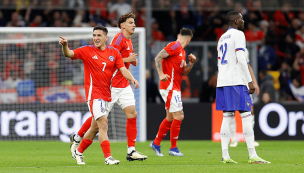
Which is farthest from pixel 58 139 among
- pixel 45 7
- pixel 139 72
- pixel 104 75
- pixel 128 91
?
pixel 104 75

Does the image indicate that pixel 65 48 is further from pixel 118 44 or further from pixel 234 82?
pixel 234 82

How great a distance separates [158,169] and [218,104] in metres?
1.27

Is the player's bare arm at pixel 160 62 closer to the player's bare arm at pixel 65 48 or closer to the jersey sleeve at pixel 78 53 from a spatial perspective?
the jersey sleeve at pixel 78 53

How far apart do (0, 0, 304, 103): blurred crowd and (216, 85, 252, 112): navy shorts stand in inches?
254

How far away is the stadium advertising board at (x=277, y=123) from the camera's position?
41.1 ft

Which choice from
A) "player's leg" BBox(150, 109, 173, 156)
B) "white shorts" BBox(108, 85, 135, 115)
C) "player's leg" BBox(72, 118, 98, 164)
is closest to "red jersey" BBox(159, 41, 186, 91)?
"player's leg" BBox(150, 109, 173, 156)

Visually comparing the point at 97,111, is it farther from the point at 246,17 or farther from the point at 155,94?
the point at 246,17

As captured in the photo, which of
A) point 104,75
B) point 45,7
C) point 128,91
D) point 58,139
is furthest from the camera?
point 45,7

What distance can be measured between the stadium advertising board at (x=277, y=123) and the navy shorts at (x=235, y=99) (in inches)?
238

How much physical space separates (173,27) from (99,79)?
988 cm

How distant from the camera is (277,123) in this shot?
41.2ft

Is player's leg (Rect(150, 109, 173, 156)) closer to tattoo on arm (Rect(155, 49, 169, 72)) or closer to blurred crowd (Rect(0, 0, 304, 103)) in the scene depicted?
tattoo on arm (Rect(155, 49, 169, 72))

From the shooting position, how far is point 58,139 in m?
12.3

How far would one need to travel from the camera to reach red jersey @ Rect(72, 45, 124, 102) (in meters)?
6.53
